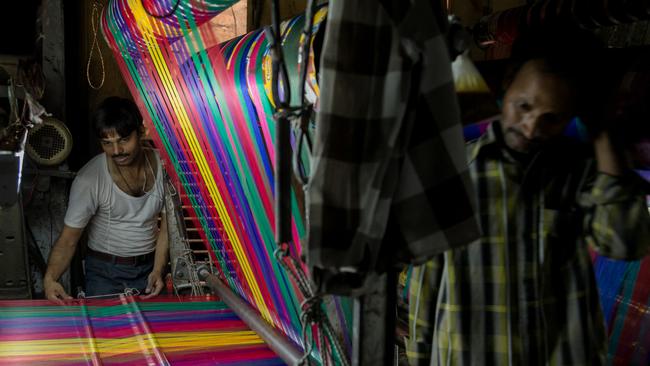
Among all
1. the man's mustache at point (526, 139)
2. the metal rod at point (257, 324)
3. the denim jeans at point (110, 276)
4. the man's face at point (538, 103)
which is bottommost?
the denim jeans at point (110, 276)

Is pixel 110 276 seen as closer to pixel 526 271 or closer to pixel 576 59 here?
pixel 526 271

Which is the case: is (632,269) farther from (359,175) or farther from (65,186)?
(65,186)

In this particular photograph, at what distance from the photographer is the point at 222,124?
57.2 inches

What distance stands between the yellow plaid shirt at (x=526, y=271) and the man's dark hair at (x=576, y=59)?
0.10 meters

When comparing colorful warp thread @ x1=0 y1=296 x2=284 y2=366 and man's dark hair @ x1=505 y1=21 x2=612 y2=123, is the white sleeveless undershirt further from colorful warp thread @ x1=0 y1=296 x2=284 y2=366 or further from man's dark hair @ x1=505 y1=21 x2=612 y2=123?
man's dark hair @ x1=505 y1=21 x2=612 y2=123

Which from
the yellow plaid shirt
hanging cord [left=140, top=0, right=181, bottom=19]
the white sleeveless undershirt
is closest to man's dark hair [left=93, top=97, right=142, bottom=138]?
the white sleeveless undershirt

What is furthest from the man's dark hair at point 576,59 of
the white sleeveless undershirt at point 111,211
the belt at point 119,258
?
the belt at point 119,258

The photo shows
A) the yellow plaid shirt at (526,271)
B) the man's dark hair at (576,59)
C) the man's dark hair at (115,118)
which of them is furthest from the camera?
the man's dark hair at (115,118)

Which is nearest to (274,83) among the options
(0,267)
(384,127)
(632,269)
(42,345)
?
(384,127)

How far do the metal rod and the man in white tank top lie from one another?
104cm

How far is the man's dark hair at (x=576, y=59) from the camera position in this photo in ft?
2.73

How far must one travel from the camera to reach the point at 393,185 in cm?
65

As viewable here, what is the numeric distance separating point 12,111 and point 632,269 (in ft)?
8.42

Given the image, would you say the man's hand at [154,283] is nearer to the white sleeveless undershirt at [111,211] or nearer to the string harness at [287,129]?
the white sleeveless undershirt at [111,211]
